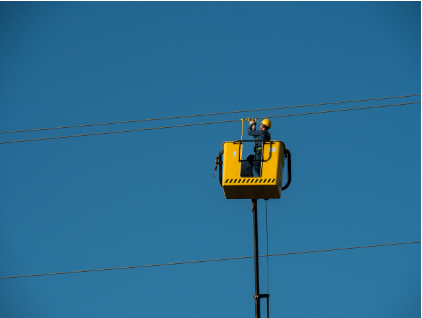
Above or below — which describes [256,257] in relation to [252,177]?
below

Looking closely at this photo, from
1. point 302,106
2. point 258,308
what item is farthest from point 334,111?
point 258,308

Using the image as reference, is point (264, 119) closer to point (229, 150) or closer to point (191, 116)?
point (229, 150)

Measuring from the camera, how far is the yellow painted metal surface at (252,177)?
12.6 meters

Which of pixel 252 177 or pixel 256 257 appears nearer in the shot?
pixel 252 177

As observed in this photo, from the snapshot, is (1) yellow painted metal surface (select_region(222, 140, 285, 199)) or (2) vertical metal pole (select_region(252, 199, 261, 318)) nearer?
(1) yellow painted metal surface (select_region(222, 140, 285, 199))

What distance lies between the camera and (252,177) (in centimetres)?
1259

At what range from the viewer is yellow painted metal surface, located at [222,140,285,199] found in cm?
1259

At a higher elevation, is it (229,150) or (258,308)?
(229,150)

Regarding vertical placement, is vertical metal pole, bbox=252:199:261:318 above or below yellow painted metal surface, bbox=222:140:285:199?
below

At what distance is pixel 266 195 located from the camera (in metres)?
13.0

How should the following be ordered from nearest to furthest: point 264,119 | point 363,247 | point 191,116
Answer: point 264,119 < point 363,247 < point 191,116

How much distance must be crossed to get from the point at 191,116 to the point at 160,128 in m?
0.91

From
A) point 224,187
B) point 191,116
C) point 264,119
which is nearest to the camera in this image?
point 224,187

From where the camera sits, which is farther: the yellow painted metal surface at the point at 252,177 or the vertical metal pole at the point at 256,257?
the vertical metal pole at the point at 256,257
